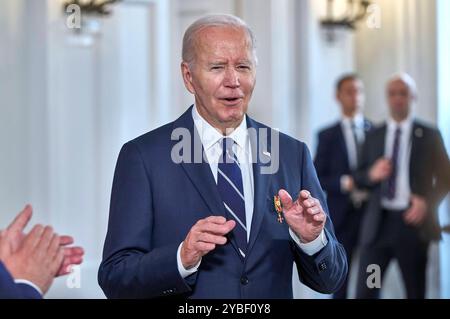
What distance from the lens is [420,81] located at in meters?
2.72

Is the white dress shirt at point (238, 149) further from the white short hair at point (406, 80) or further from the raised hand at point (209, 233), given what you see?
the white short hair at point (406, 80)

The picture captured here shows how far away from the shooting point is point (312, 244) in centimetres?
128

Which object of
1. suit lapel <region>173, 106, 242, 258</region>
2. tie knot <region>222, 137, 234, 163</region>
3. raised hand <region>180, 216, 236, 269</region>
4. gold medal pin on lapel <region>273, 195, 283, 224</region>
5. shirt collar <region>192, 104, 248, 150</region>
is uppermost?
shirt collar <region>192, 104, 248, 150</region>

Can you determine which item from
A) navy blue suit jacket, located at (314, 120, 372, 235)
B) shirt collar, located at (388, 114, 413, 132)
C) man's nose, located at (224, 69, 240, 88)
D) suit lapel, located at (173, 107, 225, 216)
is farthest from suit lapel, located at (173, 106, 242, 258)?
shirt collar, located at (388, 114, 413, 132)

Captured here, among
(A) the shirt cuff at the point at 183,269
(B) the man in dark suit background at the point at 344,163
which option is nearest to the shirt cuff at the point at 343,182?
(B) the man in dark suit background at the point at 344,163

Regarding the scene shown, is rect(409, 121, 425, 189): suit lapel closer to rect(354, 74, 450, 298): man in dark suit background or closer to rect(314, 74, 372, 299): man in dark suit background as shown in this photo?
rect(354, 74, 450, 298): man in dark suit background

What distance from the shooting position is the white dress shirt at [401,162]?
2574mm

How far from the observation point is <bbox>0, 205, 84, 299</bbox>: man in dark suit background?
3.46 feet

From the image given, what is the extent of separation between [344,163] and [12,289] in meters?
1.74

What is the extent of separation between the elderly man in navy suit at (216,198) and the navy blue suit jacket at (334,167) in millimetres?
1211
